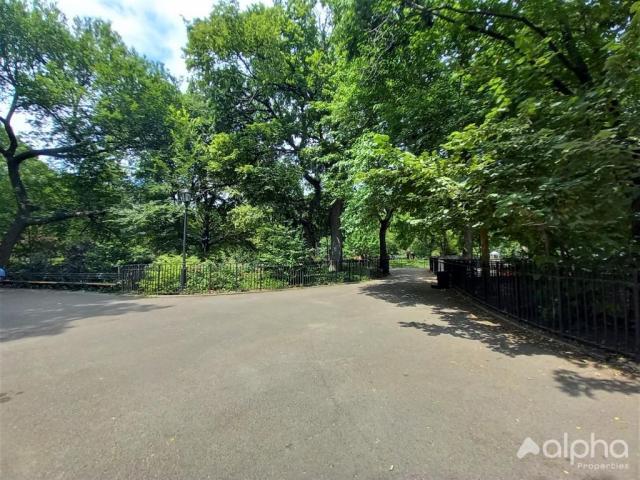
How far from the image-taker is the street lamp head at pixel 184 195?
16.0 meters

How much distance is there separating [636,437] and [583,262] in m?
3.96

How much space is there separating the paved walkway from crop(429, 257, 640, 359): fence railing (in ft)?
1.98

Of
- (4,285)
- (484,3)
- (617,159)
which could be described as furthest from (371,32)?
(4,285)

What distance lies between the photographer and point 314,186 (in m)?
20.1

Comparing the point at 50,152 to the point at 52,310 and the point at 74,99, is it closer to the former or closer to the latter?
the point at 74,99

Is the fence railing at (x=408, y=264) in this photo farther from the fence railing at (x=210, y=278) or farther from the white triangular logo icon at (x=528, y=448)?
the white triangular logo icon at (x=528, y=448)

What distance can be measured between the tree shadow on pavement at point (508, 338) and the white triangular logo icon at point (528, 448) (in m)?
1.48

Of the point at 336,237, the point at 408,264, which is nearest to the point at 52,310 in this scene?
the point at 336,237

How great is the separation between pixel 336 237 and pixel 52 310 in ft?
43.7

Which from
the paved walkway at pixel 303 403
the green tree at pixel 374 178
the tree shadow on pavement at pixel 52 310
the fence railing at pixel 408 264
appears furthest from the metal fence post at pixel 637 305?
the fence railing at pixel 408 264

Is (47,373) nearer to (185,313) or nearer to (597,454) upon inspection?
(185,313)

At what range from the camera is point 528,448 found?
9.43ft

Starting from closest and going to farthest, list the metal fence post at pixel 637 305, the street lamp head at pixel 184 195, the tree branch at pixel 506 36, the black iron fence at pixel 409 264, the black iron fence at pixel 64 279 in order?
the metal fence post at pixel 637 305
the tree branch at pixel 506 36
the black iron fence at pixel 64 279
the street lamp head at pixel 184 195
the black iron fence at pixel 409 264

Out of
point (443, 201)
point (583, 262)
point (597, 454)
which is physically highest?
point (443, 201)
